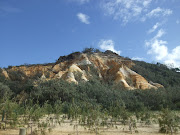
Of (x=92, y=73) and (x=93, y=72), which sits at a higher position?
(x=93, y=72)

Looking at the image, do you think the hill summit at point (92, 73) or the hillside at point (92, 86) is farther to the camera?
the hill summit at point (92, 73)

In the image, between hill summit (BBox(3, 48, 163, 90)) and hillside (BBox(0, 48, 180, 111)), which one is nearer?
hillside (BBox(0, 48, 180, 111))

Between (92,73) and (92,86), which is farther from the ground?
(92,73)

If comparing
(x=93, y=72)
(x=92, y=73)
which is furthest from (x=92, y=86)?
(x=93, y=72)

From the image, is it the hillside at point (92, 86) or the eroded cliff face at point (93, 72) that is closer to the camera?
the hillside at point (92, 86)

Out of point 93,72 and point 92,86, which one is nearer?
point 92,86

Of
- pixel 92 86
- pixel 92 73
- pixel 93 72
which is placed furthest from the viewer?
pixel 93 72

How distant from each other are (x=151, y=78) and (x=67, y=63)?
1698 centimetres

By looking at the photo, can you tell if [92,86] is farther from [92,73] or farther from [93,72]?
[93,72]

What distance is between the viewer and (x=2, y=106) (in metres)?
7.32

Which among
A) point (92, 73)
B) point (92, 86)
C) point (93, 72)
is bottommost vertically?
point (92, 86)

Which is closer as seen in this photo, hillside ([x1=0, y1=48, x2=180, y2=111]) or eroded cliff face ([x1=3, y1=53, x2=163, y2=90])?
hillside ([x1=0, y1=48, x2=180, y2=111])

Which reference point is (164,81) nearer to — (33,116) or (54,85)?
(54,85)

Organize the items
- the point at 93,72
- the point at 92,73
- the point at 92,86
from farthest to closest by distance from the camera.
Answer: the point at 93,72, the point at 92,73, the point at 92,86
